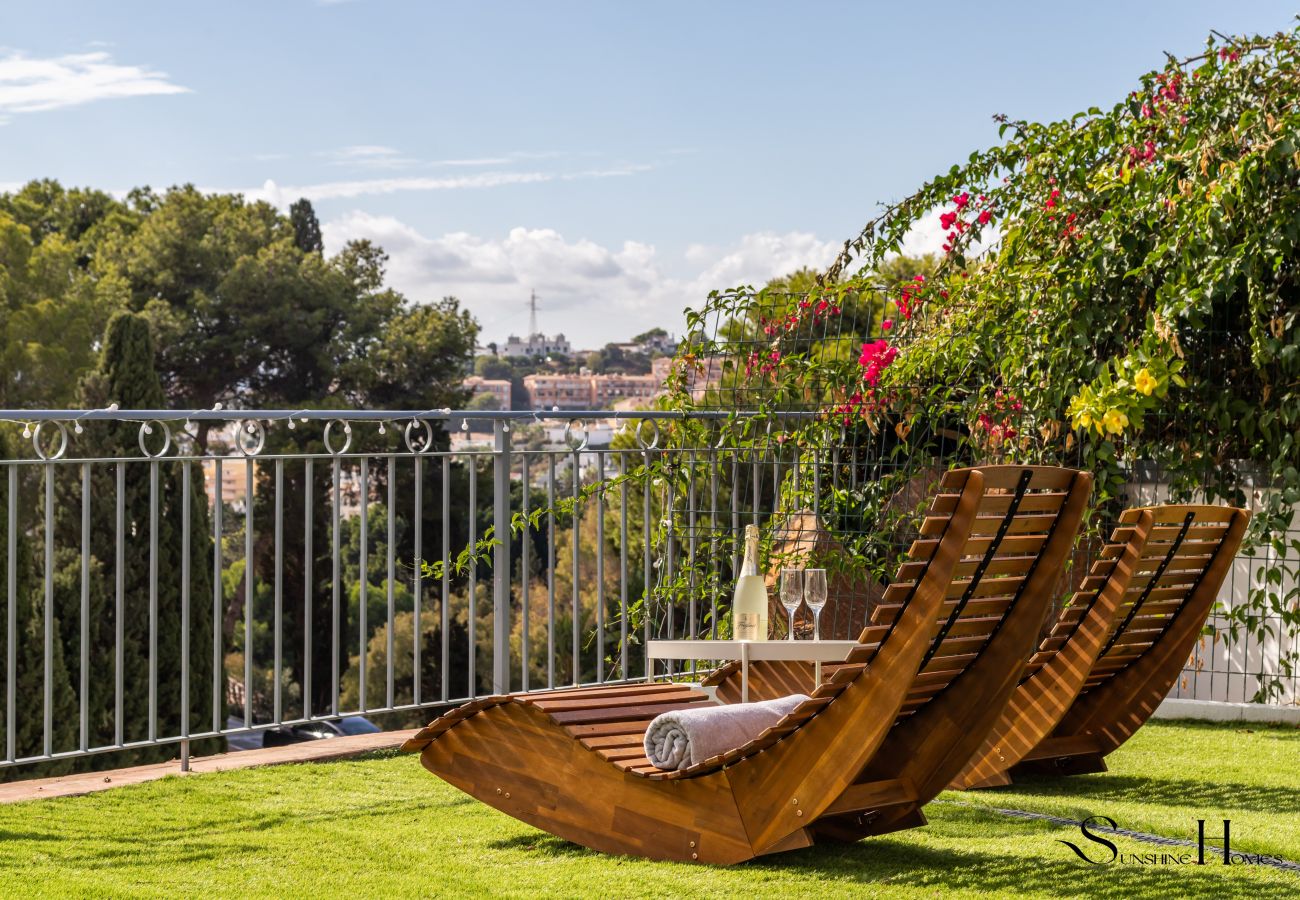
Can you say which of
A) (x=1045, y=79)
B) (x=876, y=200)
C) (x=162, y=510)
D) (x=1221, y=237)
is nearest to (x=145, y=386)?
(x=162, y=510)

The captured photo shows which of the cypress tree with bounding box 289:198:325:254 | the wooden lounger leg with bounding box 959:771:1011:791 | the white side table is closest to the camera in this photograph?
the white side table

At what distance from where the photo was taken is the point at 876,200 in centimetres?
657

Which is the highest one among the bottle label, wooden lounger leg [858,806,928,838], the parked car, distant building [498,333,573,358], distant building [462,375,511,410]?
distant building [498,333,573,358]

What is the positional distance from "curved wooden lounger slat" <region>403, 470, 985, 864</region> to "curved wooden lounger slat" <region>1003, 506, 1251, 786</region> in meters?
1.07

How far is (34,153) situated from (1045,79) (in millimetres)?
35885

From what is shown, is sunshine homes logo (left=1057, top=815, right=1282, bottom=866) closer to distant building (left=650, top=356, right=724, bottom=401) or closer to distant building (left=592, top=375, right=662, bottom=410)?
distant building (left=650, top=356, right=724, bottom=401)

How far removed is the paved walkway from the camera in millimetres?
4477

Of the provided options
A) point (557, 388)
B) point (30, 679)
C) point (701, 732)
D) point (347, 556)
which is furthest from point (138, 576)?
point (557, 388)

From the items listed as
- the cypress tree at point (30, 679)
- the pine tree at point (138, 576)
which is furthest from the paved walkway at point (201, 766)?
the pine tree at point (138, 576)

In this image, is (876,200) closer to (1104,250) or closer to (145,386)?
(1104,250)

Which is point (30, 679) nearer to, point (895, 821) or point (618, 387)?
point (895, 821)

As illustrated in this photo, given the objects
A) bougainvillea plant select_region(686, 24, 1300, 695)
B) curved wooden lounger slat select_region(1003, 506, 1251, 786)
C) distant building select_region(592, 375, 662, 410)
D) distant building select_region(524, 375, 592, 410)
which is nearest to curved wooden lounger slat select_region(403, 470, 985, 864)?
curved wooden lounger slat select_region(1003, 506, 1251, 786)

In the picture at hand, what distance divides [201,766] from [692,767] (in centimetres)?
240

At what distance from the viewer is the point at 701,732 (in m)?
3.31
